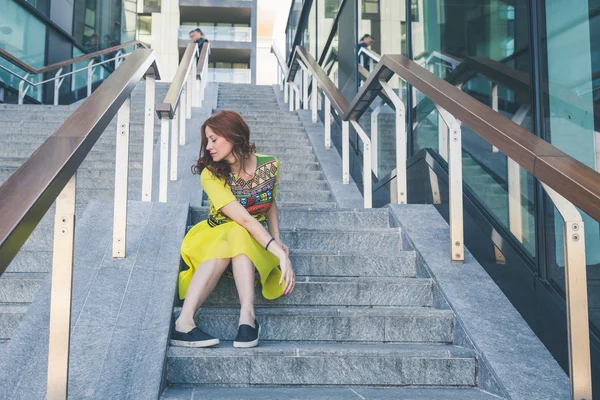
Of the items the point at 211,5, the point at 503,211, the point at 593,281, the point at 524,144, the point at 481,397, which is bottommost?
the point at 481,397

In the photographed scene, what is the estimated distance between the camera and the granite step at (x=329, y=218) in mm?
3352

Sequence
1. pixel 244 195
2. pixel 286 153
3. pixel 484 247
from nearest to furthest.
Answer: pixel 244 195, pixel 484 247, pixel 286 153

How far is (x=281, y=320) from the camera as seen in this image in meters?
2.28

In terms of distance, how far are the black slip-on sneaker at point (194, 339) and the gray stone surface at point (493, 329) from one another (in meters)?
0.96

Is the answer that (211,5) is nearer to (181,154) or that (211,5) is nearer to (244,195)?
(181,154)

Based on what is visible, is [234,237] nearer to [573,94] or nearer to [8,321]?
[8,321]

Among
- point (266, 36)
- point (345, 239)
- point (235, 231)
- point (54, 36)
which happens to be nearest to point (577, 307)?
point (235, 231)

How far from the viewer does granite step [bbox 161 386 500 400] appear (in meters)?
1.82

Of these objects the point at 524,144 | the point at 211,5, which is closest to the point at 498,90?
the point at 524,144

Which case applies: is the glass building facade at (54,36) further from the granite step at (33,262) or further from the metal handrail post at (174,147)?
the granite step at (33,262)

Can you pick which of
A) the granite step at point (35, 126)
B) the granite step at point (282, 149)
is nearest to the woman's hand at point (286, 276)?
the granite step at point (282, 149)

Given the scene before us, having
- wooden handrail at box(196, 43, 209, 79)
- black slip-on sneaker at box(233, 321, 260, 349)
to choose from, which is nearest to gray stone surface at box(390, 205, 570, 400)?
black slip-on sneaker at box(233, 321, 260, 349)

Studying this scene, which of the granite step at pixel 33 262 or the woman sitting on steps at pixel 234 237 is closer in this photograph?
the woman sitting on steps at pixel 234 237

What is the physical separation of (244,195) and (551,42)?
1435mm
